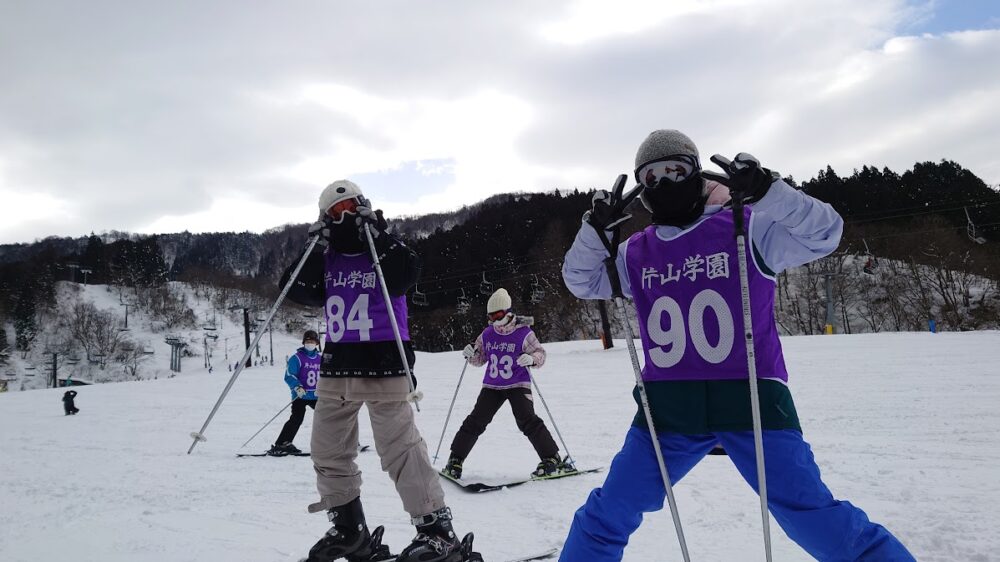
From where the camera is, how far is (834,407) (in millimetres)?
8758

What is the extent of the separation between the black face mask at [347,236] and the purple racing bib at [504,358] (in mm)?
2787

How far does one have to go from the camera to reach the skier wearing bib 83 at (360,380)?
2.98 metres

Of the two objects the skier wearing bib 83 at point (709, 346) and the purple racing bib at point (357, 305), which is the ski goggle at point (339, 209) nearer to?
the purple racing bib at point (357, 305)

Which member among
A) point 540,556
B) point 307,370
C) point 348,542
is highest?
point 307,370

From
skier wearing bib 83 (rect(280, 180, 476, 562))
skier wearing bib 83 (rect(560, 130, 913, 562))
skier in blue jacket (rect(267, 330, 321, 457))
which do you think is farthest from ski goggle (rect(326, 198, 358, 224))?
skier in blue jacket (rect(267, 330, 321, 457))

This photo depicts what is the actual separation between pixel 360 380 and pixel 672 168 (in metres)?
2.04

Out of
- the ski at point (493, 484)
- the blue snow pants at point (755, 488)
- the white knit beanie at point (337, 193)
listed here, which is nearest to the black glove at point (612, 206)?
the blue snow pants at point (755, 488)

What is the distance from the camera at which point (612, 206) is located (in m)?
2.36

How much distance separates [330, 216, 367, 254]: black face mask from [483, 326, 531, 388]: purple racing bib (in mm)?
2787

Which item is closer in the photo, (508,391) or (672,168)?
(672,168)

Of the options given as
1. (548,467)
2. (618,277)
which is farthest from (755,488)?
(548,467)

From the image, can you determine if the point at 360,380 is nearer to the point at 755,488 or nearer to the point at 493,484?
the point at 755,488

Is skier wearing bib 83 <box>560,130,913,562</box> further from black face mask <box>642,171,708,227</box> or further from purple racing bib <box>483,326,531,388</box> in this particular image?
purple racing bib <box>483,326,531,388</box>

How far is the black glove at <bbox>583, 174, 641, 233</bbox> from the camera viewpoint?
2338 millimetres
